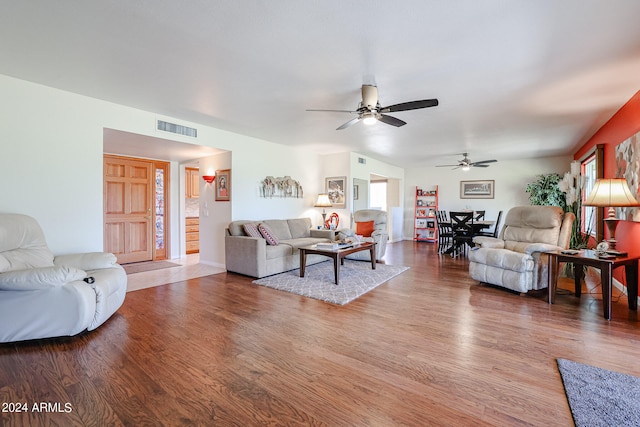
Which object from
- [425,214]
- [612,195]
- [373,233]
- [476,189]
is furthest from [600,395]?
[425,214]

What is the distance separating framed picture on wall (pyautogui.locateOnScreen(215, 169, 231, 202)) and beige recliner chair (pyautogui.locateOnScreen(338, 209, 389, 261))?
2.23m

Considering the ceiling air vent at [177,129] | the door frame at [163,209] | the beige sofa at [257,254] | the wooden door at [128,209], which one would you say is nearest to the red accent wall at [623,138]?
the beige sofa at [257,254]

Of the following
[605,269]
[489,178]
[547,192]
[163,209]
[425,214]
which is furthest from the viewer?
[425,214]

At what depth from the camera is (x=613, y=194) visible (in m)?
2.94

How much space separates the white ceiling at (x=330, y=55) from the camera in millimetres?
1981

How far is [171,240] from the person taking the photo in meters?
6.32

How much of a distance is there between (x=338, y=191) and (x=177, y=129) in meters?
3.66

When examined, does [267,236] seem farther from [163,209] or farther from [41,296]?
[163,209]

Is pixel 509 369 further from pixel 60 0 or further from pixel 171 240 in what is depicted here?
pixel 171 240

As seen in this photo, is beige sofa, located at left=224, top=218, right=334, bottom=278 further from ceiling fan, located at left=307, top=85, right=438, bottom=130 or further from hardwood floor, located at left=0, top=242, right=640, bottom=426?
ceiling fan, located at left=307, top=85, right=438, bottom=130

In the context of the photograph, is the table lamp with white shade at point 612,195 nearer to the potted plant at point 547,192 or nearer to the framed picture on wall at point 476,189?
the potted plant at point 547,192

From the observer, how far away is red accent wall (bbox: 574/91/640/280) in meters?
3.36

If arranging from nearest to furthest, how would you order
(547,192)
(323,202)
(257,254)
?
(257,254) < (323,202) < (547,192)

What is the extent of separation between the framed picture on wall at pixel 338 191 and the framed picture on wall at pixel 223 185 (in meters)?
2.56
